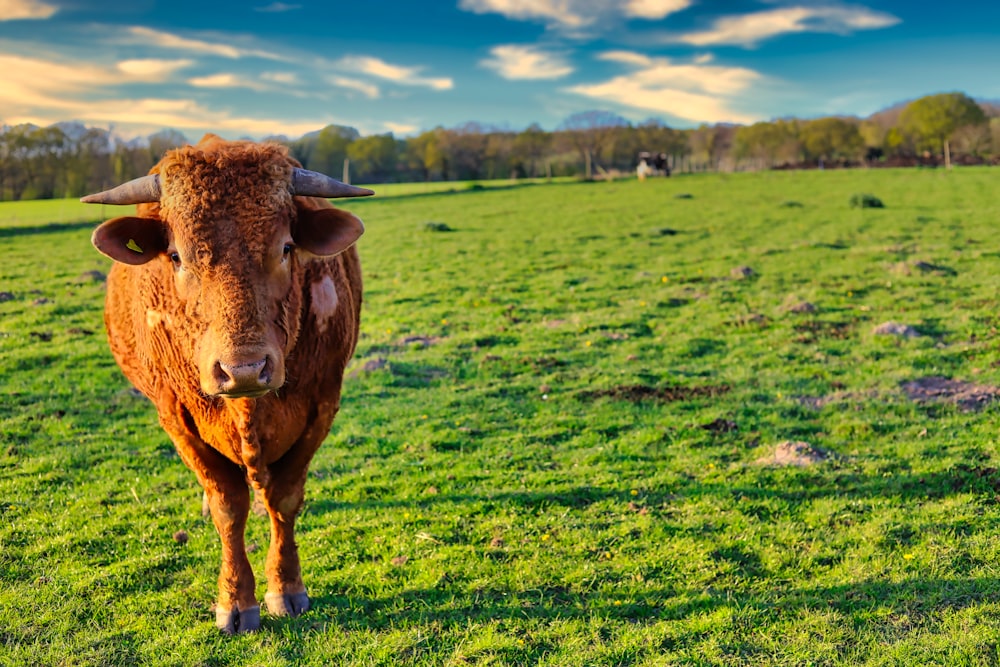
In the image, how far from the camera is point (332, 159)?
77.5 metres

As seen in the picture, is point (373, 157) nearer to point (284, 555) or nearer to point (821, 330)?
point (821, 330)

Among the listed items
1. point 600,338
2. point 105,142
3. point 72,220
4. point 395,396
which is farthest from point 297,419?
point 72,220

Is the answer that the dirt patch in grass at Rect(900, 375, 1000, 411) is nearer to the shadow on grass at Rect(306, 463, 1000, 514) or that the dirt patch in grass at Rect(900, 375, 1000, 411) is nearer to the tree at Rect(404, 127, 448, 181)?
the shadow on grass at Rect(306, 463, 1000, 514)

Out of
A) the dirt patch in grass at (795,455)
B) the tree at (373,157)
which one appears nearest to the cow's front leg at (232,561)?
the dirt patch in grass at (795,455)

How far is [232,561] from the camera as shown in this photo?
548 cm

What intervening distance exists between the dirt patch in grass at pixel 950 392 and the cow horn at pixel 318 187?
8346 millimetres

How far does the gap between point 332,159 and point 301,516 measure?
74.8 metres

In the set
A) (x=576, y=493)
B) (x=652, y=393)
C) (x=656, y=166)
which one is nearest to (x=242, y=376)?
(x=576, y=493)

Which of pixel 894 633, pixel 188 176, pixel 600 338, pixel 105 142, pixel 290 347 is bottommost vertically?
pixel 894 633

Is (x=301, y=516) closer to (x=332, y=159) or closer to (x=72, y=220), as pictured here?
(x=72, y=220)

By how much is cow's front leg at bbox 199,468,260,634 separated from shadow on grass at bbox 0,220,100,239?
32261 mm

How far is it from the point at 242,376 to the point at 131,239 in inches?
49.4

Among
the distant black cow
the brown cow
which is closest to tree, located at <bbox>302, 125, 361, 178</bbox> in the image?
the distant black cow

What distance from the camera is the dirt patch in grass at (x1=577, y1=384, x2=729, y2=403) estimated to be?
10227 millimetres
